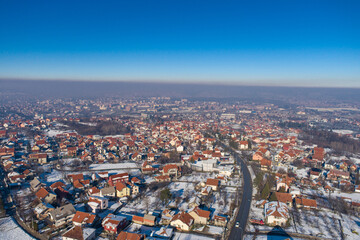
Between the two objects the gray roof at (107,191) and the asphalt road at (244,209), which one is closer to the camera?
the asphalt road at (244,209)

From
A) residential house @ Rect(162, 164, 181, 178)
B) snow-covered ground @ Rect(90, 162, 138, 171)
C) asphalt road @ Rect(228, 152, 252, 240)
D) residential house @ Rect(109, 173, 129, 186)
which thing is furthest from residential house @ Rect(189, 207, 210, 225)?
snow-covered ground @ Rect(90, 162, 138, 171)

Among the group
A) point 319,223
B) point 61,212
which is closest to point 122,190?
point 61,212

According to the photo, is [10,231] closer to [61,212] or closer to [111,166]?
[61,212]

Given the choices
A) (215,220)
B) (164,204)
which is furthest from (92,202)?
(215,220)

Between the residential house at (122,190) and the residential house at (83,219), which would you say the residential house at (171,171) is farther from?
the residential house at (83,219)

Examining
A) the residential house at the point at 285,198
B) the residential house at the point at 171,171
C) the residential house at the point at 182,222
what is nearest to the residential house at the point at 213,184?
the residential house at the point at 171,171

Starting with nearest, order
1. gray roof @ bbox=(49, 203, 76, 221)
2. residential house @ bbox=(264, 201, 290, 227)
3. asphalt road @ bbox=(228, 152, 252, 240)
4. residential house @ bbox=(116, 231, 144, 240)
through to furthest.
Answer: residential house @ bbox=(116, 231, 144, 240)
asphalt road @ bbox=(228, 152, 252, 240)
gray roof @ bbox=(49, 203, 76, 221)
residential house @ bbox=(264, 201, 290, 227)

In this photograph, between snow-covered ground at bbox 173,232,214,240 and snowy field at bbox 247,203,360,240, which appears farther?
snowy field at bbox 247,203,360,240

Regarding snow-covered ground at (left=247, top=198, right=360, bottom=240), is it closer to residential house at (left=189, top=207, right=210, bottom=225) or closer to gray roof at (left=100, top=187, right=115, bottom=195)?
residential house at (left=189, top=207, right=210, bottom=225)
